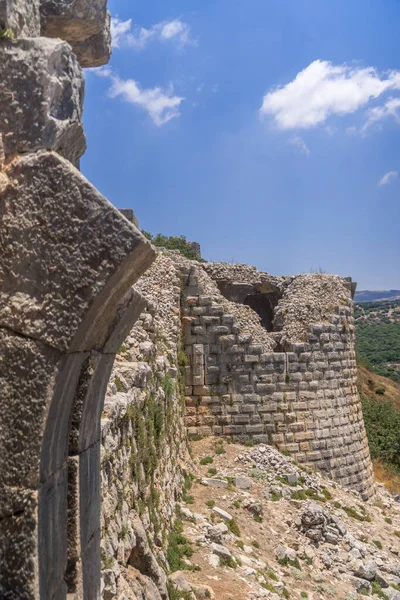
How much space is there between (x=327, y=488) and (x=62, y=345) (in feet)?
35.8

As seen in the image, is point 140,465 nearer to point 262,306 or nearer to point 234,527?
point 234,527

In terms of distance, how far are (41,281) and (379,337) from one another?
236ft

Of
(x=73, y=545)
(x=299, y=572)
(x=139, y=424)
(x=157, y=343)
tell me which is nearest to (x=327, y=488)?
(x=299, y=572)

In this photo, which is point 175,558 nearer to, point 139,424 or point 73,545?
point 139,424

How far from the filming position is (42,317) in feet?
8.02

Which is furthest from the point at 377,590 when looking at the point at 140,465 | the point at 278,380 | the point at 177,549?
the point at 140,465

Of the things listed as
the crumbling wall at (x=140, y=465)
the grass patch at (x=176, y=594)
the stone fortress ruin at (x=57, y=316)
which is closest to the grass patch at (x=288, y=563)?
the crumbling wall at (x=140, y=465)

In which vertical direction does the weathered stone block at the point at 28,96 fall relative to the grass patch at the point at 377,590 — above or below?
above

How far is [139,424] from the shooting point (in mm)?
6426

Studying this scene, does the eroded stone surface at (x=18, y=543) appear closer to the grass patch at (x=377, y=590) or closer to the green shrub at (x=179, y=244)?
the grass patch at (x=377, y=590)

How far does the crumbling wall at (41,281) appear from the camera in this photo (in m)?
2.41

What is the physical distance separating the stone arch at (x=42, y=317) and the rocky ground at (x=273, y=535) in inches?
162

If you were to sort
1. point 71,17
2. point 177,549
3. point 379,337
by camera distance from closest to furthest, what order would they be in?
point 71,17 → point 177,549 → point 379,337

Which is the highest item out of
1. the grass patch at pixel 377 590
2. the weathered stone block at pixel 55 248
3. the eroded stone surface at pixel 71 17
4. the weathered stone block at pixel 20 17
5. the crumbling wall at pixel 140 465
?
the eroded stone surface at pixel 71 17
